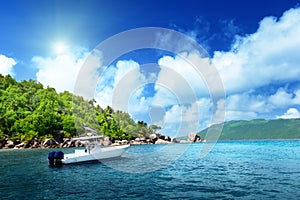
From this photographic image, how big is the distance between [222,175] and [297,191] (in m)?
8.77

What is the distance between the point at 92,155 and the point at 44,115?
2873 inches

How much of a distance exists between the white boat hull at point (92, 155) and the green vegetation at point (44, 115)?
6215 cm

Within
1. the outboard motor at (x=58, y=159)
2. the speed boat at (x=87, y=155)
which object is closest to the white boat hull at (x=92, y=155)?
the speed boat at (x=87, y=155)

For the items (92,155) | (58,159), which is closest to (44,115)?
(92,155)

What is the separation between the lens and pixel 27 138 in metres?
94.4

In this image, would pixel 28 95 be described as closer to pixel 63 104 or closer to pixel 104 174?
pixel 63 104

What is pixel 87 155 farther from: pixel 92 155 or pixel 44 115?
pixel 44 115

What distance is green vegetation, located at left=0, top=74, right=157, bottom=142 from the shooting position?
319 feet

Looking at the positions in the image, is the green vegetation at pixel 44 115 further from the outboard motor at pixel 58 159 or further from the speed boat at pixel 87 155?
the outboard motor at pixel 58 159

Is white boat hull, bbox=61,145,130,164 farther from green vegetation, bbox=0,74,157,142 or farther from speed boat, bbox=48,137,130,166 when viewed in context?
green vegetation, bbox=0,74,157,142

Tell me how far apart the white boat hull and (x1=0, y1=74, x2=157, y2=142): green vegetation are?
62153 millimetres

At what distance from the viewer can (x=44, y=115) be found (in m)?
105

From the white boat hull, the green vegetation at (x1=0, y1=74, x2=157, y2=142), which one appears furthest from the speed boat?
the green vegetation at (x1=0, y1=74, x2=157, y2=142)

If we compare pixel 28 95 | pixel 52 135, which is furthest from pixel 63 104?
pixel 52 135
